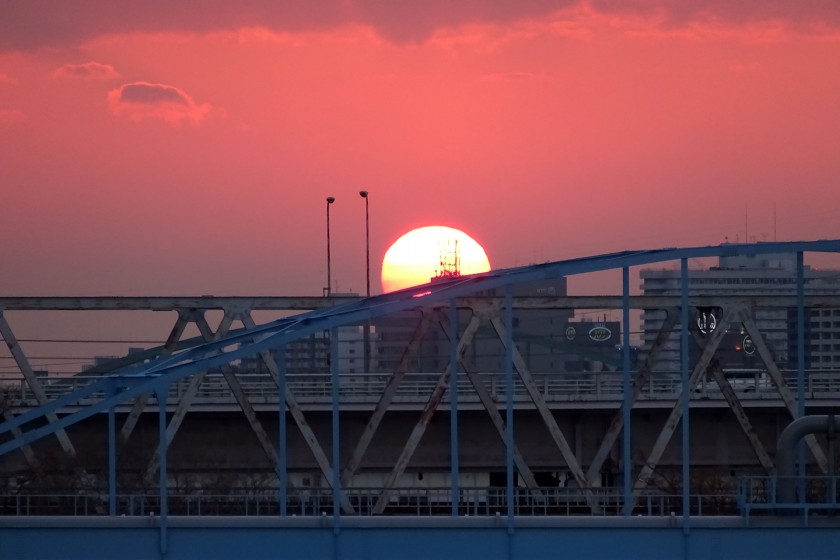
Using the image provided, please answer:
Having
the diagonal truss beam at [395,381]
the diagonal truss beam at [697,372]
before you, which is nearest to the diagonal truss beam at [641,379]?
the diagonal truss beam at [697,372]

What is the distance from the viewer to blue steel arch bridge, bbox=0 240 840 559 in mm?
35844

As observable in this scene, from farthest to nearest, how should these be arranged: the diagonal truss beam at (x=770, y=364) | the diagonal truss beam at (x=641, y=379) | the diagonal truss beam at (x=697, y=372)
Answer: the diagonal truss beam at (x=697, y=372) < the diagonal truss beam at (x=641, y=379) < the diagonal truss beam at (x=770, y=364)

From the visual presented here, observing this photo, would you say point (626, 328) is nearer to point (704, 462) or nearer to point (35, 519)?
point (35, 519)

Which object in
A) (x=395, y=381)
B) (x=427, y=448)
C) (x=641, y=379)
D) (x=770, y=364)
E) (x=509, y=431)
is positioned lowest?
(x=427, y=448)

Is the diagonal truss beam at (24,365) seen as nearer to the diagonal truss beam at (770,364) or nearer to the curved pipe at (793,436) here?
the diagonal truss beam at (770,364)

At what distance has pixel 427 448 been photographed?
209 feet

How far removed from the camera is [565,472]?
65688mm

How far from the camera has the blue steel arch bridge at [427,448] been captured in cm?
3584

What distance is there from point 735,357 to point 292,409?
96035mm

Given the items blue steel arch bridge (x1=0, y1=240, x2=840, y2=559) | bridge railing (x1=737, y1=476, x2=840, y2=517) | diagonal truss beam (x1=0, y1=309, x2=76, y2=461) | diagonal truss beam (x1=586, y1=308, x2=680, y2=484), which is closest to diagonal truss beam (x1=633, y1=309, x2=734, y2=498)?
blue steel arch bridge (x1=0, y1=240, x2=840, y2=559)

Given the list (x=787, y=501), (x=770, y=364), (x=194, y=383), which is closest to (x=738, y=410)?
(x=770, y=364)

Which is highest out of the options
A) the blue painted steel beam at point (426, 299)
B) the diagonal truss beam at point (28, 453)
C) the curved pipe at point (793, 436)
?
the blue painted steel beam at point (426, 299)

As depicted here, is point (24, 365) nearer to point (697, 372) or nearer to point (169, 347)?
point (169, 347)

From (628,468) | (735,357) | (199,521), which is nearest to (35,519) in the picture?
(199,521)
